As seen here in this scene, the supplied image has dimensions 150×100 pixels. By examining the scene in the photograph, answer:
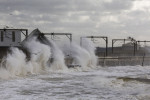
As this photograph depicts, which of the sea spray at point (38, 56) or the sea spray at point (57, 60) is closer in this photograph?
the sea spray at point (38, 56)

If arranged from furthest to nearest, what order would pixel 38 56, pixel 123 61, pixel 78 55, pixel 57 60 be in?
pixel 123 61, pixel 78 55, pixel 57 60, pixel 38 56

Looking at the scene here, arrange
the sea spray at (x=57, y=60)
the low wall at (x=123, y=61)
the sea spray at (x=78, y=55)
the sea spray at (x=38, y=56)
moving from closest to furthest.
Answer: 1. the sea spray at (x=38, y=56)
2. the sea spray at (x=57, y=60)
3. the sea spray at (x=78, y=55)
4. the low wall at (x=123, y=61)

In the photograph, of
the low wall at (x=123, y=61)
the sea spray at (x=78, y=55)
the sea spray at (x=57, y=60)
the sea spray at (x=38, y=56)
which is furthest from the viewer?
the low wall at (x=123, y=61)

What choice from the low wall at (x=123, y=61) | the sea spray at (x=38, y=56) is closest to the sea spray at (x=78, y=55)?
the low wall at (x=123, y=61)

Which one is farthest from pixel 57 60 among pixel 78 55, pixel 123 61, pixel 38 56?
pixel 123 61

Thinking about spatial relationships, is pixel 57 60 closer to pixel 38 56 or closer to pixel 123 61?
pixel 38 56

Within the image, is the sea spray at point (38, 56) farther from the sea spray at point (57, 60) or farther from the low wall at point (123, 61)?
the low wall at point (123, 61)

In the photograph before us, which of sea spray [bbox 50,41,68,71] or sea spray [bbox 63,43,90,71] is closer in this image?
sea spray [bbox 50,41,68,71]

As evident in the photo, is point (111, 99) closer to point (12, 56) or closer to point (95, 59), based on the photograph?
point (12, 56)

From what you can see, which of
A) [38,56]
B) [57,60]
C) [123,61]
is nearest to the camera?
[38,56]

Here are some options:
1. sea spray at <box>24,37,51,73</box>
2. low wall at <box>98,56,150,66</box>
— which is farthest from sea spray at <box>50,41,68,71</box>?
low wall at <box>98,56,150,66</box>

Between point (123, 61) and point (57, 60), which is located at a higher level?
point (57, 60)

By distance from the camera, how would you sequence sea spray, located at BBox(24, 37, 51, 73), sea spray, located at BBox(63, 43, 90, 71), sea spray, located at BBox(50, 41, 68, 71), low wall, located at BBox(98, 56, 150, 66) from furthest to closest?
low wall, located at BBox(98, 56, 150, 66), sea spray, located at BBox(63, 43, 90, 71), sea spray, located at BBox(50, 41, 68, 71), sea spray, located at BBox(24, 37, 51, 73)

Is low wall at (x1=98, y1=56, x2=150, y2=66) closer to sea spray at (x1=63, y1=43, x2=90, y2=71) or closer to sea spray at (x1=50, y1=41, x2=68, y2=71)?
sea spray at (x1=63, y1=43, x2=90, y2=71)
